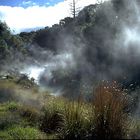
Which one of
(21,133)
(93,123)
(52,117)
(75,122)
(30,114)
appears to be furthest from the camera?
(30,114)

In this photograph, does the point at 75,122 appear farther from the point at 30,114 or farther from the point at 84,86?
the point at 84,86

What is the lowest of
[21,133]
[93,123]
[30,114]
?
[21,133]

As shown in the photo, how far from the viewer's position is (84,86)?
20719mm

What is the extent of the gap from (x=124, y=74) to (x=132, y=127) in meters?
13.2

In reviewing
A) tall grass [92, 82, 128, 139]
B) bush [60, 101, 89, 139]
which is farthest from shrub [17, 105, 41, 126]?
tall grass [92, 82, 128, 139]

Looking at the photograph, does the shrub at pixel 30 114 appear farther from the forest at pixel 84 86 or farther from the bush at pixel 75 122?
the bush at pixel 75 122

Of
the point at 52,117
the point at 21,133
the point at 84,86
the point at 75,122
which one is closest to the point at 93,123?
the point at 75,122

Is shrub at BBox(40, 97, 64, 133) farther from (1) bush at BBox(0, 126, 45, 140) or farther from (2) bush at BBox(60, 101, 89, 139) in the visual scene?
(2) bush at BBox(60, 101, 89, 139)

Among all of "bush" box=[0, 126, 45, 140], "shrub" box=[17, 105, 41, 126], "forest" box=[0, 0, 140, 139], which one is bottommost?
"bush" box=[0, 126, 45, 140]

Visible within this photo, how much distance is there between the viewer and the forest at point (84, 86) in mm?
8945

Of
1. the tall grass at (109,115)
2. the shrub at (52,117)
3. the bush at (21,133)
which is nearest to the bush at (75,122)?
the tall grass at (109,115)

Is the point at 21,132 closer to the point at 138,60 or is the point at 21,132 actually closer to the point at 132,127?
the point at 132,127

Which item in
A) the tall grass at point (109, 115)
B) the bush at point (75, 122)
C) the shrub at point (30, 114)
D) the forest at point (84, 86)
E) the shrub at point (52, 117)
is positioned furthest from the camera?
the shrub at point (30, 114)

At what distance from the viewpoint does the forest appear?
8.95m
